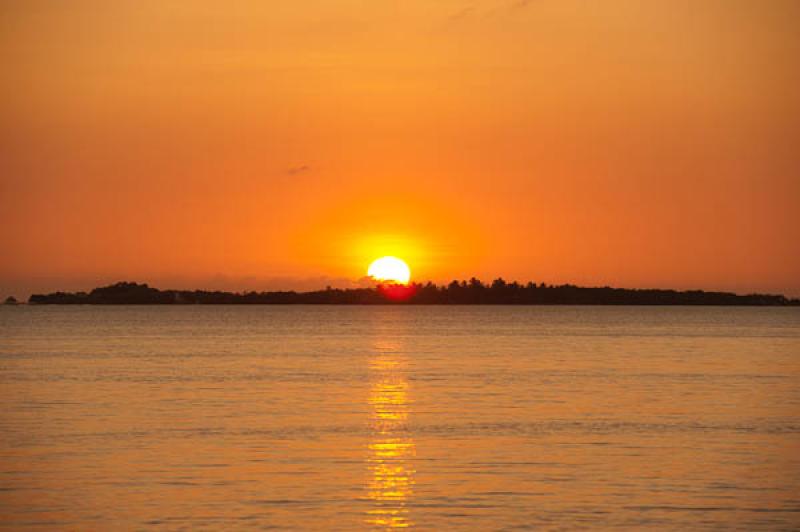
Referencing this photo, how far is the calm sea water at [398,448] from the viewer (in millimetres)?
27891

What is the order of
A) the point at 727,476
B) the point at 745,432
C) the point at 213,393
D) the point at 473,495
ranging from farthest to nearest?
the point at 213,393 → the point at 745,432 → the point at 727,476 → the point at 473,495

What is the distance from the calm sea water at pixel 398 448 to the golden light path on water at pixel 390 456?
0.10m

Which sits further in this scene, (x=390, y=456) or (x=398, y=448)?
(x=398, y=448)

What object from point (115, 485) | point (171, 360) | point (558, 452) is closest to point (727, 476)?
point (558, 452)

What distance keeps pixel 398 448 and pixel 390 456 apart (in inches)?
73.2

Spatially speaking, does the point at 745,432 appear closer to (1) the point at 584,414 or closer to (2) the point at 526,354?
(1) the point at 584,414

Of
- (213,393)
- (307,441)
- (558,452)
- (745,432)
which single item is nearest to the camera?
(558,452)

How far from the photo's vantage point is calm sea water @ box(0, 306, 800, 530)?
1098 inches

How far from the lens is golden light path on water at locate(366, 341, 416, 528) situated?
27.8 meters

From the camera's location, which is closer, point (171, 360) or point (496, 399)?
point (496, 399)

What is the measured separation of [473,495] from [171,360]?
208 feet

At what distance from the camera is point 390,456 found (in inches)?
1430

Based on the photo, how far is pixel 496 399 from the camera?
5519 cm

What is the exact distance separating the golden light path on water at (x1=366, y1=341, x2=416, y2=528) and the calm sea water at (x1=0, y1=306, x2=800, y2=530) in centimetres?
10
